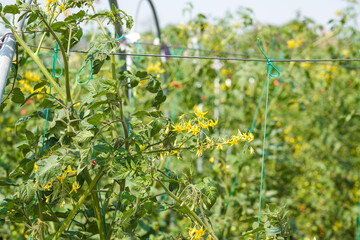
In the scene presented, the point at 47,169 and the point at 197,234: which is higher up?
the point at 47,169

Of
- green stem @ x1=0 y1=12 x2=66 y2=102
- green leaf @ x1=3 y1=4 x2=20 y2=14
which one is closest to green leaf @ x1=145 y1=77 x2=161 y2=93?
green stem @ x1=0 y1=12 x2=66 y2=102

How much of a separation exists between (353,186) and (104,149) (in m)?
2.82

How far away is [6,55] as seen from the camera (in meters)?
1.20

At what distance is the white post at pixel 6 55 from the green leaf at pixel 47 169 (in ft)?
Result: 0.88

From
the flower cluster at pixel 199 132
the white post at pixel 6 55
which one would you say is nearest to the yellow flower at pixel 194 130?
the flower cluster at pixel 199 132

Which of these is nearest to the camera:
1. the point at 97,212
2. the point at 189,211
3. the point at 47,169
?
the point at 47,169

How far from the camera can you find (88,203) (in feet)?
4.51

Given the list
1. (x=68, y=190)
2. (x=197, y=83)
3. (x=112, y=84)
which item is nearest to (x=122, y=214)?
(x=68, y=190)

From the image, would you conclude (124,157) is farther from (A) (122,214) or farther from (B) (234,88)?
(B) (234,88)

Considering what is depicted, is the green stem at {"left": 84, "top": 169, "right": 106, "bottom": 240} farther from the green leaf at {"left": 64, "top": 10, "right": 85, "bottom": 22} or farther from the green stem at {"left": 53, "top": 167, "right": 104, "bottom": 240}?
the green leaf at {"left": 64, "top": 10, "right": 85, "bottom": 22}

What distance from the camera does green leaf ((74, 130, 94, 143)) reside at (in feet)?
3.43

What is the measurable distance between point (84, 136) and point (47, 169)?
122 mm

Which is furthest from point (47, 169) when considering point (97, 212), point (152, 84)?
point (152, 84)

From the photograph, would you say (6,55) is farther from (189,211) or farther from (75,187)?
(189,211)
